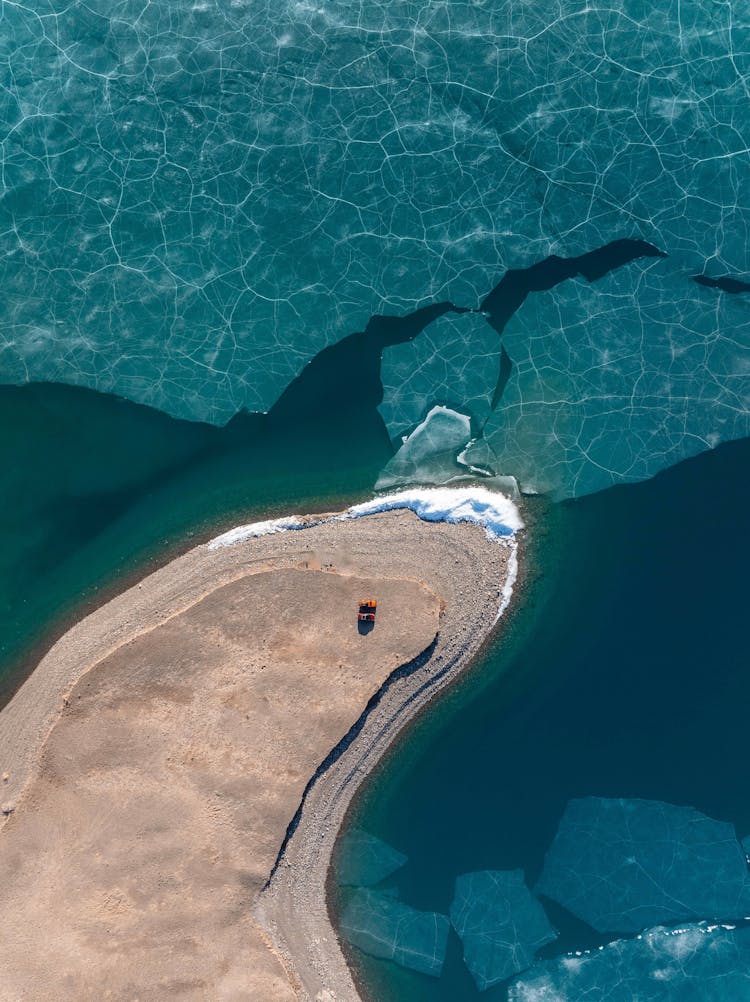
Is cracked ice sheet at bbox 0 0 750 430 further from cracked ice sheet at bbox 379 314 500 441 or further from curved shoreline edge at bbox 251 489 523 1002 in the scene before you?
curved shoreline edge at bbox 251 489 523 1002

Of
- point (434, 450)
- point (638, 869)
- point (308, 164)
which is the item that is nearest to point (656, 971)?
point (638, 869)

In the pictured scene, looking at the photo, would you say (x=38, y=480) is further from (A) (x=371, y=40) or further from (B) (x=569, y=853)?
(B) (x=569, y=853)

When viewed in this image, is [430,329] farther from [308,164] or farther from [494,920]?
[494,920]

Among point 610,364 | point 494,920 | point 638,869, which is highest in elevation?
point 610,364

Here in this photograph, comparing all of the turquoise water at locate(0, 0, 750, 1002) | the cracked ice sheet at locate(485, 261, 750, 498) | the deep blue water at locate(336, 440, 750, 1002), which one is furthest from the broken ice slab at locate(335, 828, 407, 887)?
the cracked ice sheet at locate(485, 261, 750, 498)

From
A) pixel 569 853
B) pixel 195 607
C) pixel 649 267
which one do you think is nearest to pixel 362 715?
pixel 195 607

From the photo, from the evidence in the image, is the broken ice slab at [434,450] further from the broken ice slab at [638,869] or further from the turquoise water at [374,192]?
the broken ice slab at [638,869]
